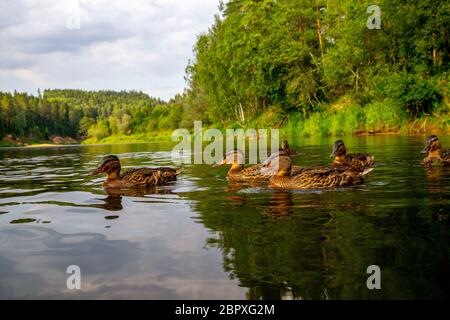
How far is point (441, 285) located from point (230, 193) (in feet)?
19.0

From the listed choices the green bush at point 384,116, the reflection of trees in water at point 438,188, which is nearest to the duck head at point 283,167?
the reflection of trees in water at point 438,188

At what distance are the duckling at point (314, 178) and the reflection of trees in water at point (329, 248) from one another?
1.52 m

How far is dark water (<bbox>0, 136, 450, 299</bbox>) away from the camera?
3691 millimetres

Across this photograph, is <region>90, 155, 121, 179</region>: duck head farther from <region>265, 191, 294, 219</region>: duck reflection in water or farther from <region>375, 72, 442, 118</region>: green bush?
<region>375, 72, 442, 118</region>: green bush

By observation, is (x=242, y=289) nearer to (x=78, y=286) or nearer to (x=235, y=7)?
(x=78, y=286)

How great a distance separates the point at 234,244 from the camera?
4969mm

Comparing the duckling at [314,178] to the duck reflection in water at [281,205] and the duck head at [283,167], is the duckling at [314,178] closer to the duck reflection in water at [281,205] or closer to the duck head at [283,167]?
the duck head at [283,167]

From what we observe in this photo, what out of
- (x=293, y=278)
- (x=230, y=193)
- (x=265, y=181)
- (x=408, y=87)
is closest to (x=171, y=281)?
(x=293, y=278)

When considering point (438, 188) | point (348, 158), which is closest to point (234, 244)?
point (438, 188)

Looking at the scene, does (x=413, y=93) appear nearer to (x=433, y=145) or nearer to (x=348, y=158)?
(x=433, y=145)

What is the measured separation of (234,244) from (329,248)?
1076 millimetres

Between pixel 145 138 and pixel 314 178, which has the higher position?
pixel 145 138

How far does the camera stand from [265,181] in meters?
10.8

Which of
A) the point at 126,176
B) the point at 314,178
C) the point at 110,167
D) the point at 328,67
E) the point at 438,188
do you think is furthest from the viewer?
the point at 328,67
